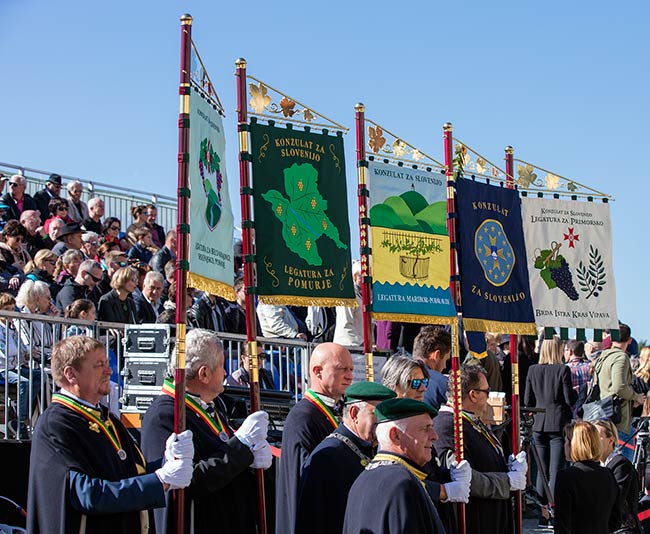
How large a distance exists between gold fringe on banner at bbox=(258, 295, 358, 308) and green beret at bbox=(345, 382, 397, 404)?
1477mm

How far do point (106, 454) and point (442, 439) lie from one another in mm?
2722

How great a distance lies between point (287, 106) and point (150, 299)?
4.28 metres

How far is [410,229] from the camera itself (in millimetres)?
9219

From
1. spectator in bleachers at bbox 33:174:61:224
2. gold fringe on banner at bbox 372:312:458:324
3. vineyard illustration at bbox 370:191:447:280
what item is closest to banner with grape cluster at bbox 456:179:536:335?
gold fringe on banner at bbox 372:312:458:324

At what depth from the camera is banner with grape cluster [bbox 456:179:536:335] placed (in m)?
9.39

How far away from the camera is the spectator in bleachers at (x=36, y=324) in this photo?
9742 millimetres

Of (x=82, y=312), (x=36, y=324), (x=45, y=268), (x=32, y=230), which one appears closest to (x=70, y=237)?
(x=32, y=230)

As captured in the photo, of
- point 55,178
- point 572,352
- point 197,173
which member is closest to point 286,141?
point 197,173

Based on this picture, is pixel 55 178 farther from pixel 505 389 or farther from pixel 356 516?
pixel 356 516

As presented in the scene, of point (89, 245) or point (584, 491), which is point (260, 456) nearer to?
point (584, 491)

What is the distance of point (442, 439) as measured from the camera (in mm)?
7883

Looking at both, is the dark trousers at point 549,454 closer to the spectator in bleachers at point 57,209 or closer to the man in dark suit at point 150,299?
the man in dark suit at point 150,299

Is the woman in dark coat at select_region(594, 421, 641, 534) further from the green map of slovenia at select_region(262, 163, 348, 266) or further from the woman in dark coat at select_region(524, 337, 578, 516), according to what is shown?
the woman in dark coat at select_region(524, 337, 578, 516)

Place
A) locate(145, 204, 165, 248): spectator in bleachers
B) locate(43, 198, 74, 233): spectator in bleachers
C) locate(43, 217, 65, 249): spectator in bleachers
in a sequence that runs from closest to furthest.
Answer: locate(43, 217, 65, 249): spectator in bleachers, locate(43, 198, 74, 233): spectator in bleachers, locate(145, 204, 165, 248): spectator in bleachers
